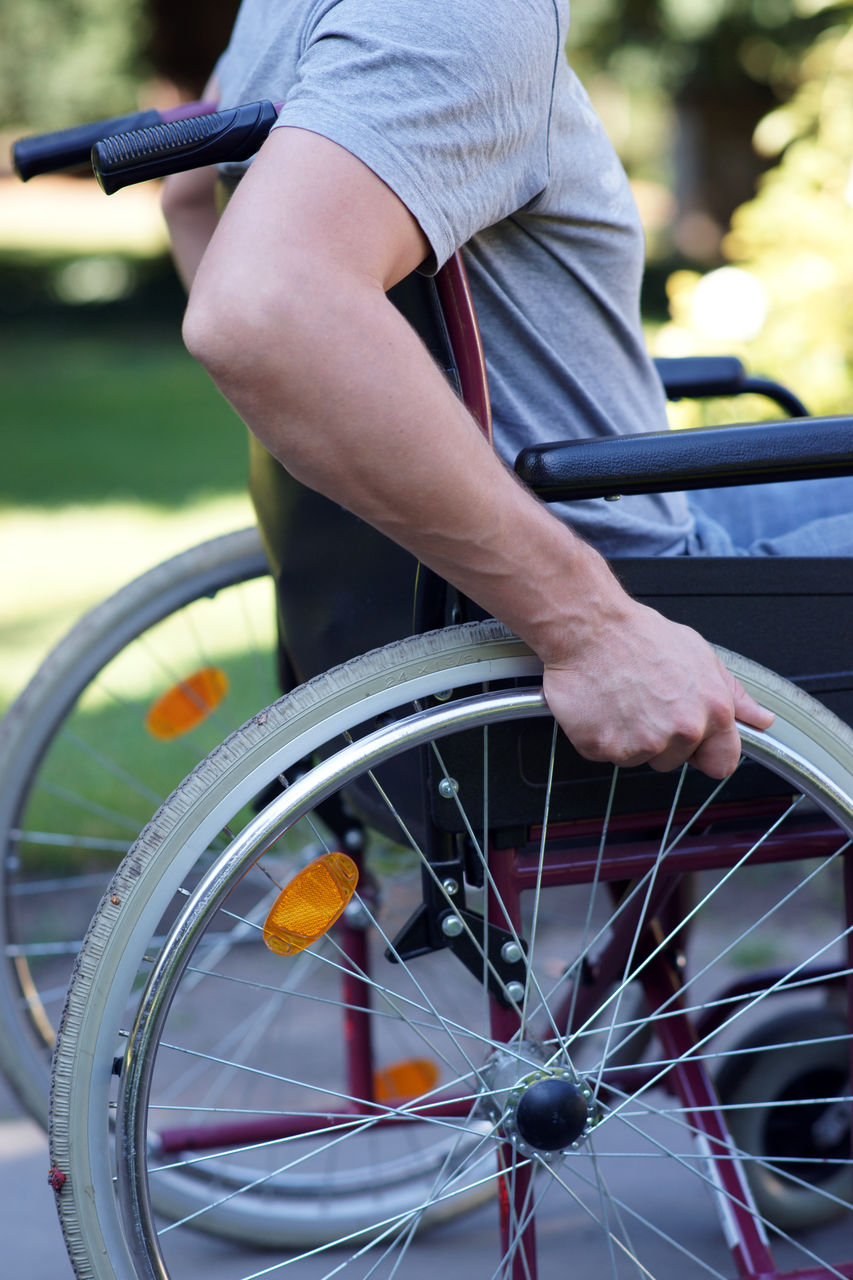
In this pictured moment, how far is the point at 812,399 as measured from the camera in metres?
3.23

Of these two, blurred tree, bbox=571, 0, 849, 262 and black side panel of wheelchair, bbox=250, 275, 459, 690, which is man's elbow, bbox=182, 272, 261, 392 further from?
blurred tree, bbox=571, 0, 849, 262

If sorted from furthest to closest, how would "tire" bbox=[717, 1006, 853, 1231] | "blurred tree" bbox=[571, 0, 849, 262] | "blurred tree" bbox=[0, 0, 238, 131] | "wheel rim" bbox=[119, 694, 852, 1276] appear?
"blurred tree" bbox=[0, 0, 238, 131]
"blurred tree" bbox=[571, 0, 849, 262]
"tire" bbox=[717, 1006, 853, 1231]
"wheel rim" bbox=[119, 694, 852, 1276]

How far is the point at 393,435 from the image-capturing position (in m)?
0.92

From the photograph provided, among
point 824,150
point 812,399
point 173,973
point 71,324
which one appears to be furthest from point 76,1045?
point 71,324

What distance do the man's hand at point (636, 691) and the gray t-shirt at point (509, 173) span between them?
0.70ft

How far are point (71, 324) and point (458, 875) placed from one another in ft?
39.5

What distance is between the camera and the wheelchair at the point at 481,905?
1033 mm

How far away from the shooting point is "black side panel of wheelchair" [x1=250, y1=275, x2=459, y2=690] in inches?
47.5

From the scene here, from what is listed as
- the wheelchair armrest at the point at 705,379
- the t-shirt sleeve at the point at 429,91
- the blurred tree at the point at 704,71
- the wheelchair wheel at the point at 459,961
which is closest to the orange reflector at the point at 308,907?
the wheelchair wheel at the point at 459,961

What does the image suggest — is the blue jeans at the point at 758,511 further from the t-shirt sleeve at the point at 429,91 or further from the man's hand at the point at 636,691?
the t-shirt sleeve at the point at 429,91

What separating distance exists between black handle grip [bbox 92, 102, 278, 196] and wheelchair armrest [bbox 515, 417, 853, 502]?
34cm

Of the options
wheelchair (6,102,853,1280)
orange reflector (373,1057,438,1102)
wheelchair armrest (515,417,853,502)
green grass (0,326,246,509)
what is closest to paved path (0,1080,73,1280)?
wheelchair (6,102,853,1280)

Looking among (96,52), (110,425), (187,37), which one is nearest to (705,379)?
(110,425)

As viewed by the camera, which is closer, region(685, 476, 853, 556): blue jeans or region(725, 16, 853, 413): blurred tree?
region(685, 476, 853, 556): blue jeans
